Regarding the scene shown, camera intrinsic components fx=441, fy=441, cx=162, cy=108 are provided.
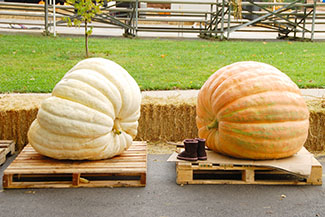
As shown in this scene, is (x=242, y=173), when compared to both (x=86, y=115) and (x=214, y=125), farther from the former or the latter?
(x=86, y=115)

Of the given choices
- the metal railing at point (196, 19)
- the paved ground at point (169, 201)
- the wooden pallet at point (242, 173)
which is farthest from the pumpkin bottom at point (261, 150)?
the metal railing at point (196, 19)

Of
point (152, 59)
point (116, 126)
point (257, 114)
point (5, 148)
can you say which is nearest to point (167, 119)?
point (116, 126)

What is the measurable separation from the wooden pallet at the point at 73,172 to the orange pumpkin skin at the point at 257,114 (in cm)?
78

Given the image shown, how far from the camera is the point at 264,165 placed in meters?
3.62

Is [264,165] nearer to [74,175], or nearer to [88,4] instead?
[74,175]

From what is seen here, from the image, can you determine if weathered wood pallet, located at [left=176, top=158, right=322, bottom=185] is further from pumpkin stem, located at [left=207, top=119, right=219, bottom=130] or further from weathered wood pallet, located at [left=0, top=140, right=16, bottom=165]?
weathered wood pallet, located at [left=0, top=140, right=16, bottom=165]

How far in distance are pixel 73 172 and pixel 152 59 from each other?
499 cm

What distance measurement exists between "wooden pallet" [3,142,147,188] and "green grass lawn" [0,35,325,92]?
84.5 inches

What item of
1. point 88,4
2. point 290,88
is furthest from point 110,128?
point 88,4

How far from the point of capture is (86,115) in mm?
3541

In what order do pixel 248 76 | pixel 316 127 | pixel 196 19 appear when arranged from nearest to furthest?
pixel 248 76 < pixel 316 127 < pixel 196 19

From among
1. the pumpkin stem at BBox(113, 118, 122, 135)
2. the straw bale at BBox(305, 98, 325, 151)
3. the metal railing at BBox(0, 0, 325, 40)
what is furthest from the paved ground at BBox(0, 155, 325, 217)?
the metal railing at BBox(0, 0, 325, 40)

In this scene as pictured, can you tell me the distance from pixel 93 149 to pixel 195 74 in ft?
12.0

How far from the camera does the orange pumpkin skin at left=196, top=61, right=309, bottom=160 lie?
3623mm
